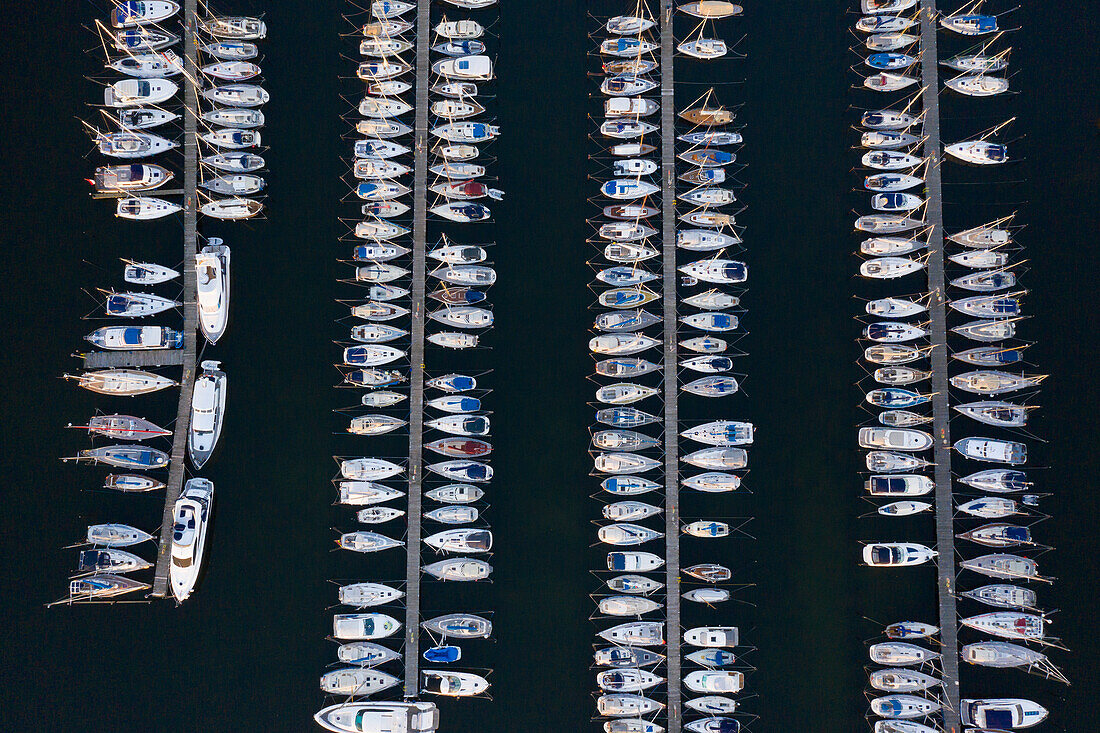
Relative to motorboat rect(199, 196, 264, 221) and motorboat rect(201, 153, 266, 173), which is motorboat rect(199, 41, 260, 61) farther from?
motorboat rect(199, 196, 264, 221)

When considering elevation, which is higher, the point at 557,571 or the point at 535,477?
the point at 535,477

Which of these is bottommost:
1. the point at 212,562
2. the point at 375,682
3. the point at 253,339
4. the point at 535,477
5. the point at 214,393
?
the point at 375,682

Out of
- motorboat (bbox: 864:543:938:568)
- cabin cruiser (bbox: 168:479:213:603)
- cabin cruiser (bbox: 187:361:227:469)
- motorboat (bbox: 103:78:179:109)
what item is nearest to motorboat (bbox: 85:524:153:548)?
cabin cruiser (bbox: 168:479:213:603)

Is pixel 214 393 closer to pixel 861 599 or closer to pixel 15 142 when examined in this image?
pixel 15 142

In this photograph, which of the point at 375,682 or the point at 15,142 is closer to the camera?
the point at 375,682

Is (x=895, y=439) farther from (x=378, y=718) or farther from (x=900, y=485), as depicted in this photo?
(x=378, y=718)

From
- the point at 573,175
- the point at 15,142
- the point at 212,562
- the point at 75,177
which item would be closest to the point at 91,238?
the point at 75,177

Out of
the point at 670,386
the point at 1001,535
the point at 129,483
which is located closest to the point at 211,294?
the point at 129,483

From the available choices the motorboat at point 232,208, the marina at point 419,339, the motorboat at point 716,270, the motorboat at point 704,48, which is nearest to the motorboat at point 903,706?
the marina at point 419,339
